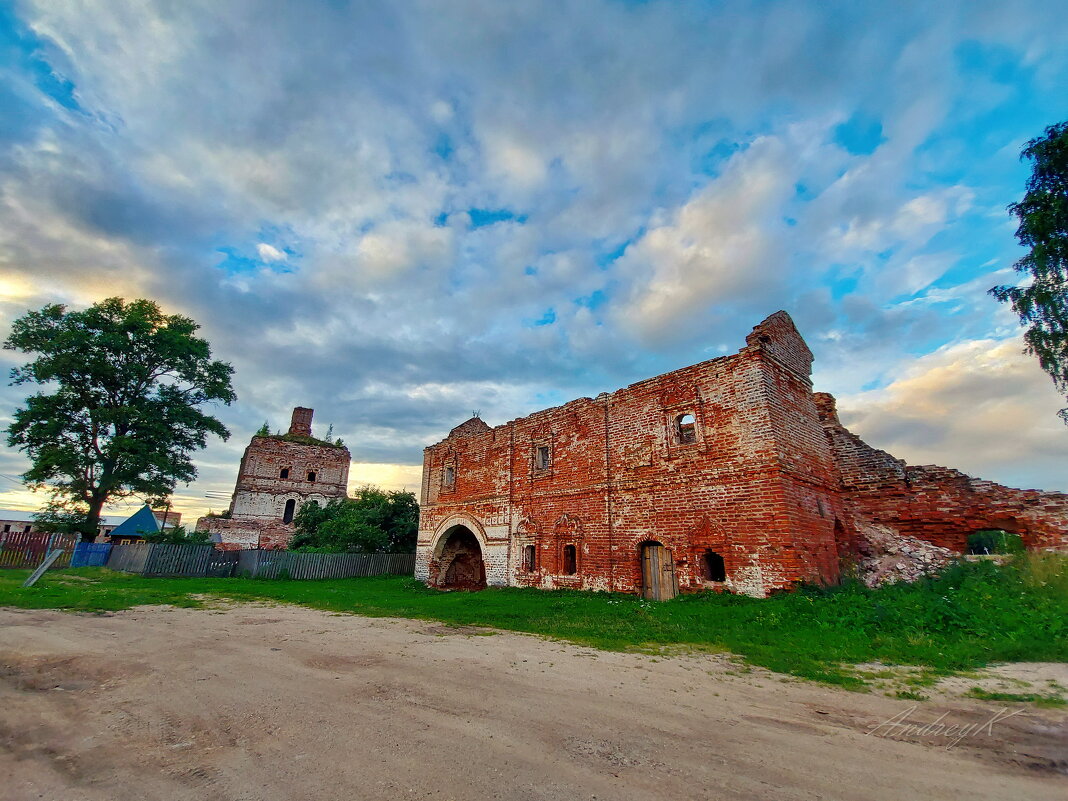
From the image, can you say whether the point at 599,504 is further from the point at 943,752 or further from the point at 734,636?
the point at 943,752

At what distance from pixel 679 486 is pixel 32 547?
28211 millimetres

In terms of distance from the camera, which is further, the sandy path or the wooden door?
the wooden door

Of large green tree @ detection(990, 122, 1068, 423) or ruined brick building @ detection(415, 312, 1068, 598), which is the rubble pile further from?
large green tree @ detection(990, 122, 1068, 423)

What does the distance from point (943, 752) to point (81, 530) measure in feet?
106

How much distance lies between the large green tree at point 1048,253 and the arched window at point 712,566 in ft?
29.8

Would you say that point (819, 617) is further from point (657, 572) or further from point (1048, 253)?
point (1048, 253)

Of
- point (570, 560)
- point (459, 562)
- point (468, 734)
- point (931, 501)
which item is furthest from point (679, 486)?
point (459, 562)

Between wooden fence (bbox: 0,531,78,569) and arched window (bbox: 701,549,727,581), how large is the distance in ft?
90.1

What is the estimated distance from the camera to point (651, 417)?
13.1 m

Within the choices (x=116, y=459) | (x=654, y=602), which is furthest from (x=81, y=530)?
(x=654, y=602)

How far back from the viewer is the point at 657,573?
39.5ft

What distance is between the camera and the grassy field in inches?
235

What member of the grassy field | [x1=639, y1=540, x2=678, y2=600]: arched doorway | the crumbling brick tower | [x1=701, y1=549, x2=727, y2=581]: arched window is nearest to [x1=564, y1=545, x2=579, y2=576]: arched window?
the crumbling brick tower

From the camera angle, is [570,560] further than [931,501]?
Yes
